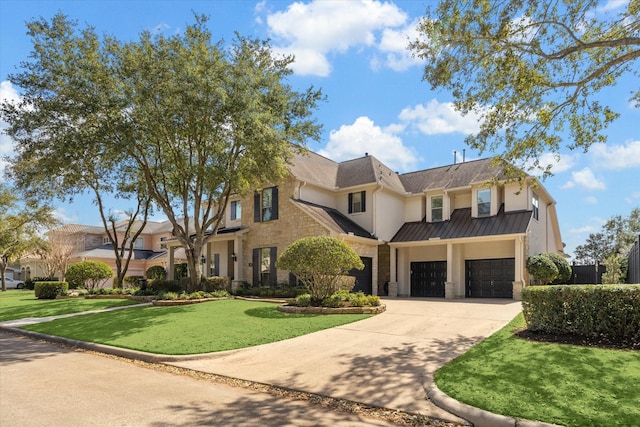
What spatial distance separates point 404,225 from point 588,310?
17030 millimetres

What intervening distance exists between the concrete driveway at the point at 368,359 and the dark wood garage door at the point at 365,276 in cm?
894

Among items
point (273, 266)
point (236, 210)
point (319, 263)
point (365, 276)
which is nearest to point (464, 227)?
point (365, 276)

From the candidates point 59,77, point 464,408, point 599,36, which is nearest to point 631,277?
point 599,36

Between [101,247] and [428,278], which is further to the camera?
[101,247]

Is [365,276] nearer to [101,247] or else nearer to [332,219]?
[332,219]

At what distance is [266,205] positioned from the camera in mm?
23703

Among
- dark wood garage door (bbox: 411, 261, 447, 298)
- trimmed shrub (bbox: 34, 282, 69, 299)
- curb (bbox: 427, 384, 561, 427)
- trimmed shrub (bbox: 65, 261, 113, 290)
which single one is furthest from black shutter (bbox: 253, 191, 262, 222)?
curb (bbox: 427, 384, 561, 427)

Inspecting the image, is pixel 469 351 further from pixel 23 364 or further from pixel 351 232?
pixel 351 232

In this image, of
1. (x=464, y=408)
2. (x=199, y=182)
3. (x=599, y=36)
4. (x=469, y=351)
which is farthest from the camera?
(x=199, y=182)

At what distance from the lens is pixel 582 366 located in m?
6.37

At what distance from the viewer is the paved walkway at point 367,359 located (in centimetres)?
629

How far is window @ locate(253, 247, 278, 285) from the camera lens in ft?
75.4

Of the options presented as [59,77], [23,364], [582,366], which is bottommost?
[23,364]

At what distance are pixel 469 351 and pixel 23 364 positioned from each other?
8.75m
